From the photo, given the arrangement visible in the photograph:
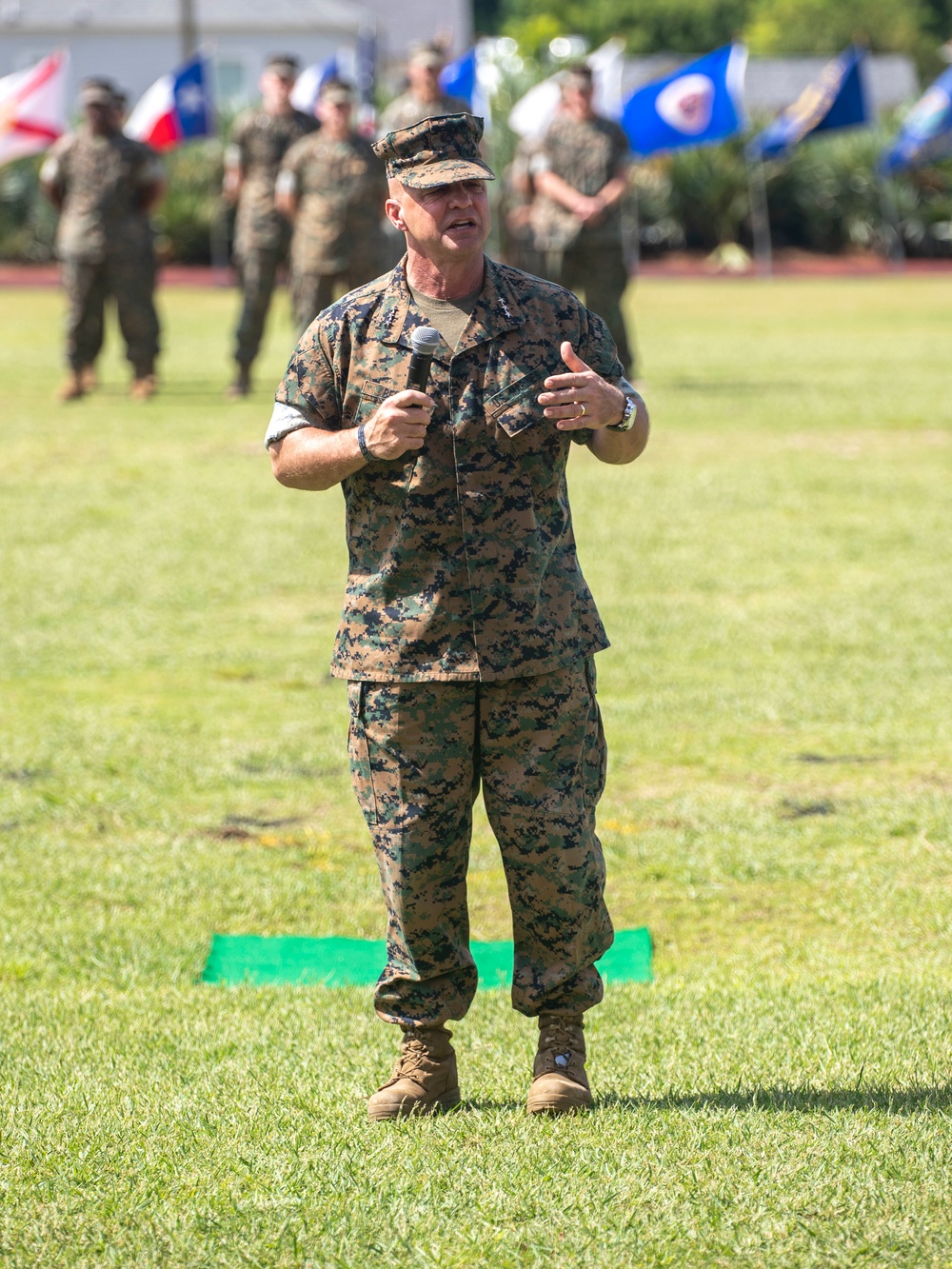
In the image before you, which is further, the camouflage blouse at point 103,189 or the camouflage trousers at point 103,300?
the camouflage trousers at point 103,300

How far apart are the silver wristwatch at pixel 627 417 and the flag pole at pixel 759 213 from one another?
109ft

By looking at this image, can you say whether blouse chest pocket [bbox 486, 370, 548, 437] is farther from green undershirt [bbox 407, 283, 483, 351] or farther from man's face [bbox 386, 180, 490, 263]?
man's face [bbox 386, 180, 490, 263]

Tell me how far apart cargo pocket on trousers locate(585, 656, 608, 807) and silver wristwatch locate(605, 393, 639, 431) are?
51 cm

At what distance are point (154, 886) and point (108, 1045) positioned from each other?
1379 mm

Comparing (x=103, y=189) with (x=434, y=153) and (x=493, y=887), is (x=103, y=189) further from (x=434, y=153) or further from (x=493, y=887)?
(x=434, y=153)

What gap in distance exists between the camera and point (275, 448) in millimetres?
4156


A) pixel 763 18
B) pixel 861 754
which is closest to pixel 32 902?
pixel 861 754

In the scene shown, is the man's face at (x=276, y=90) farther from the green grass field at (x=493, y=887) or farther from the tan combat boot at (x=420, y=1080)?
the tan combat boot at (x=420, y=1080)

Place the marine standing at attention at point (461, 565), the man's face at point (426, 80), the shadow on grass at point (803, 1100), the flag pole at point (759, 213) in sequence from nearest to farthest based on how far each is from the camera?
1. the marine standing at attention at point (461, 565)
2. the shadow on grass at point (803, 1100)
3. the man's face at point (426, 80)
4. the flag pole at point (759, 213)

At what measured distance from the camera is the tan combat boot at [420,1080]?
425 cm

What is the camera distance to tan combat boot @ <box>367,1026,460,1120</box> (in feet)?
13.9

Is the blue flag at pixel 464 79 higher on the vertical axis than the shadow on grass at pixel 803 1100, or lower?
higher

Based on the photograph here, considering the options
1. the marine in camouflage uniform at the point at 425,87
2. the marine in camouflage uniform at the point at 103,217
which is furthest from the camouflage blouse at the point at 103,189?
the marine in camouflage uniform at the point at 425,87

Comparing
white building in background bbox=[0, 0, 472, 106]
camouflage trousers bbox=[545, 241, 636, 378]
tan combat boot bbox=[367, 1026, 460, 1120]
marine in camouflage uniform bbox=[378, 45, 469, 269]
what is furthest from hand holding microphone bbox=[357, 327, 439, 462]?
white building in background bbox=[0, 0, 472, 106]
